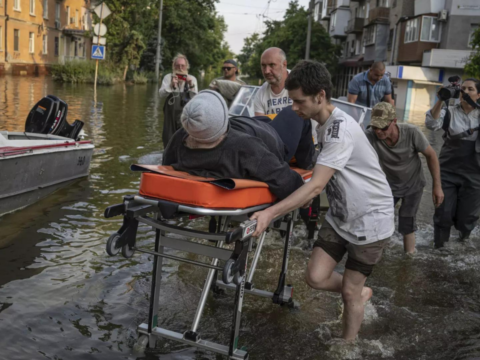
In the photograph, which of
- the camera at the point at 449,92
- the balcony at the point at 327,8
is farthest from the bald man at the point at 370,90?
the balcony at the point at 327,8

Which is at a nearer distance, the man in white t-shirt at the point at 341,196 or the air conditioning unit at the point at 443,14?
the man in white t-shirt at the point at 341,196

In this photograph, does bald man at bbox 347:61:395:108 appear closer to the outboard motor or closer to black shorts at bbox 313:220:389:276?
the outboard motor

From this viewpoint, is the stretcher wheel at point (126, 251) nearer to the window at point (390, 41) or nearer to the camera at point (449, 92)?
the camera at point (449, 92)

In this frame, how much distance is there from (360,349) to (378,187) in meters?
1.32

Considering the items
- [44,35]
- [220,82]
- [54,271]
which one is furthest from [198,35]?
[54,271]

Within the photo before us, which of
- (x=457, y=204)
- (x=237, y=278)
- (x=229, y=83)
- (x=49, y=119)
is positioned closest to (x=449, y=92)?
(x=457, y=204)

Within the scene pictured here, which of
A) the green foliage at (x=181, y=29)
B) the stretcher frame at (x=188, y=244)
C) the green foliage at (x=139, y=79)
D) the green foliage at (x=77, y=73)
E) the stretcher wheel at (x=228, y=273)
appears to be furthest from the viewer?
the green foliage at (x=181, y=29)

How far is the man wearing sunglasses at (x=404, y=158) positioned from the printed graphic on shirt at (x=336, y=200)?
7.23 ft

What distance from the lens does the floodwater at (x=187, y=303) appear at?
14.6ft

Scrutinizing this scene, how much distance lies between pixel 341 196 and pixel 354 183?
130 mm

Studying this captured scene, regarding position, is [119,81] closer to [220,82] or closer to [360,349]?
[220,82]

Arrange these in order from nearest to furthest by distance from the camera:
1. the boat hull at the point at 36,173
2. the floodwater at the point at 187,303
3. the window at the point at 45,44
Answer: the floodwater at the point at 187,303 < the boat hull at the point at 36,173 < the window at the point at 45,44

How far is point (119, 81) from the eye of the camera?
4816 cm

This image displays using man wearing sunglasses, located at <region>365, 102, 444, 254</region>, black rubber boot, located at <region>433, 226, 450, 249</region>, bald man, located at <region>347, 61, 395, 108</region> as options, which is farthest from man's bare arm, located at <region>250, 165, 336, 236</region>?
bald man, located at <region>347, 61, 395, 108</region>
